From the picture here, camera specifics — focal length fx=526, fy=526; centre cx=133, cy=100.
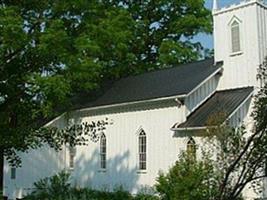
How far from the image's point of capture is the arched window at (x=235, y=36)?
81.6 ft

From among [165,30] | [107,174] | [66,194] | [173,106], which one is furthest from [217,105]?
[165,30]

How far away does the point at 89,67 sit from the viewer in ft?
72.5

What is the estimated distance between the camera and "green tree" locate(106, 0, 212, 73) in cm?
4016

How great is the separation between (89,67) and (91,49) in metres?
0.87

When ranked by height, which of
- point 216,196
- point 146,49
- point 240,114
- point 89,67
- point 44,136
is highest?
point 146,49

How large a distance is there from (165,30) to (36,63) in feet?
97.1

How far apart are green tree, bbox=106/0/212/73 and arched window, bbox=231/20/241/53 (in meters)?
14.3

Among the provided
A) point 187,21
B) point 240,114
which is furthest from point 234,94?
point 187,21

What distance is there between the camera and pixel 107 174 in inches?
1078

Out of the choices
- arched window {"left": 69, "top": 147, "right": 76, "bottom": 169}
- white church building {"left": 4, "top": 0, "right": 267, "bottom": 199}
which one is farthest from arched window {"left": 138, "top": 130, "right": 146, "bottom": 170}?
arched window {"left": 69, "top": 147, "right": 76, "bottom": 169}

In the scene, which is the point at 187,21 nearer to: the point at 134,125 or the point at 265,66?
the point at 134,125

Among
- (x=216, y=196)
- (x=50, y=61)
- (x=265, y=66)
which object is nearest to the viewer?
(x=265, y=66)

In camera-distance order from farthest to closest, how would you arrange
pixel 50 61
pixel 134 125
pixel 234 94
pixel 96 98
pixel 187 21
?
pixel 187 21, pixel 96 98, pixel 134 125, pixel 234 94, pixel 50 61

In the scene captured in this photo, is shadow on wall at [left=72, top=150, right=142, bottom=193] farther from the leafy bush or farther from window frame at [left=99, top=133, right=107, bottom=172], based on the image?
the leafy bush
